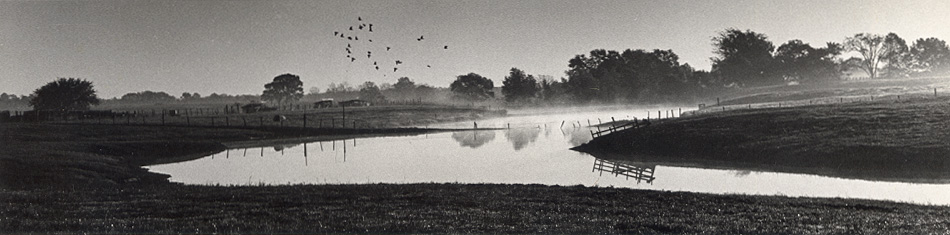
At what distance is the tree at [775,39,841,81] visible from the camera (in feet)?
600

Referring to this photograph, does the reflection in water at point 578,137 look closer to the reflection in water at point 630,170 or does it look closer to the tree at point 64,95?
the reflection in water at point 630,170

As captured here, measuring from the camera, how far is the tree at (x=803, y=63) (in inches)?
7205

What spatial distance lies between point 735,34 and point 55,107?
168 meters

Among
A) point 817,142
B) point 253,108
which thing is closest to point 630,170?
point 817,142

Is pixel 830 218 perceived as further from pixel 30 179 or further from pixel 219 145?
pixel 219 145

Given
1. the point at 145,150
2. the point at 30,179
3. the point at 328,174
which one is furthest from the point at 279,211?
the point at 145,150

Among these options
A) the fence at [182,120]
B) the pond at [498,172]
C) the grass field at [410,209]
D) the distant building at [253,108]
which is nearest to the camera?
the grass field at [410,209]

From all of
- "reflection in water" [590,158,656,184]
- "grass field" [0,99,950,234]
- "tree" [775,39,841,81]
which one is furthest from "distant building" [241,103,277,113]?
"tree" [775,39,841,81]

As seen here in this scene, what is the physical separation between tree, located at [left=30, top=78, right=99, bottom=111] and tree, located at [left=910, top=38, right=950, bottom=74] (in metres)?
208

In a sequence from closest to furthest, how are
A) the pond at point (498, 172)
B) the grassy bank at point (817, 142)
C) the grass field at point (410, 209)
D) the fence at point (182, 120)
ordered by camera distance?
the grass field at point (410, 209)
the pond at point (498, 172)
the grassy bank at point (817, 142)
the fence at point (182, 120)

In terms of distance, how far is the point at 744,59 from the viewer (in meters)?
186

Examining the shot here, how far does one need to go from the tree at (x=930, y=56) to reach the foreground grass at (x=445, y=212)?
203 metres

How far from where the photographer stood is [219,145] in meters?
70.8

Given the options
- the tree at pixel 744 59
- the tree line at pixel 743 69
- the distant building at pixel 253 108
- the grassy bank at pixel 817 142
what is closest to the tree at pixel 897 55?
the tree line at pixel 743 69
